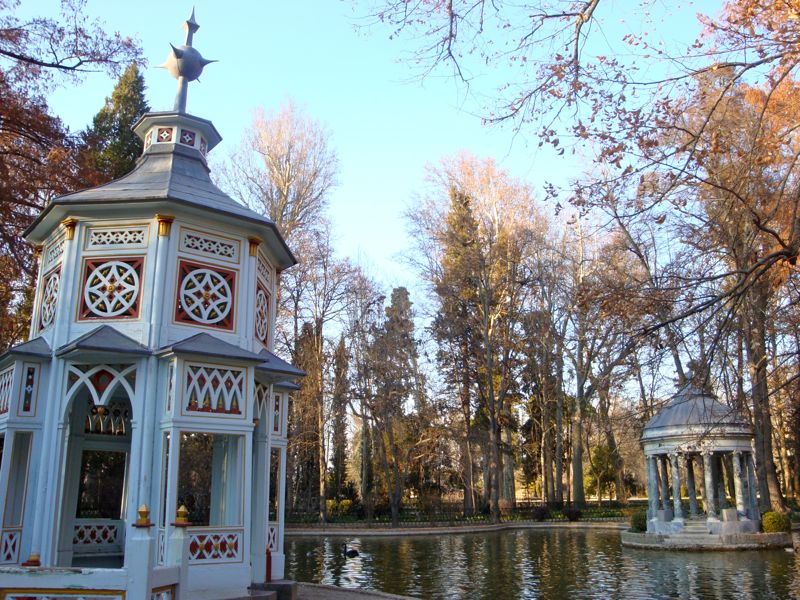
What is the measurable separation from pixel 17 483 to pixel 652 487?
65.7 feet

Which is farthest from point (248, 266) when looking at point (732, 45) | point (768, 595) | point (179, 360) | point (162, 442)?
point (768, 595)

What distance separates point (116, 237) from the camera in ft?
30.3

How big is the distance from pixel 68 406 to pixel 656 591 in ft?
33.6

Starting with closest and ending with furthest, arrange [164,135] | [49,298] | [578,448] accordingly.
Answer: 1. [49,298]
2. [164,135]
3. [578,448]

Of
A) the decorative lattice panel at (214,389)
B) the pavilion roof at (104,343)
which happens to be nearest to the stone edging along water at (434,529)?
the decorative lattice panel at (214,389)

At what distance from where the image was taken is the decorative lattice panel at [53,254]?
9624mm

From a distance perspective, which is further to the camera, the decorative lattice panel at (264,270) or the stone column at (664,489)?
the stone column at (664,489)

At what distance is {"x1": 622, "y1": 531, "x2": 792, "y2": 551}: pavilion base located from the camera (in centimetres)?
1991

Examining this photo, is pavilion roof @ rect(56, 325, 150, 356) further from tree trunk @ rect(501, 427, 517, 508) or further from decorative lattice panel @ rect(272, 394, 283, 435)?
tree trunk @ rect(501, 427, 517, 508)

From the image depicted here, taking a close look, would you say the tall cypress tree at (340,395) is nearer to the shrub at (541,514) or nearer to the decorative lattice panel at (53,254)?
the shrub at (541,514)

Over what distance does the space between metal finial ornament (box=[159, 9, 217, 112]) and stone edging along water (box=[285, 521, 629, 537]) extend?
777 inches

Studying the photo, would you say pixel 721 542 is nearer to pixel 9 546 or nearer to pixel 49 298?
pixel 9 546

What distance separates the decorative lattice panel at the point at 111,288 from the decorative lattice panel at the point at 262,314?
1747 mm

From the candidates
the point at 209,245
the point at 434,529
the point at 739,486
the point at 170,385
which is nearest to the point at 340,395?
the point at 434,529
